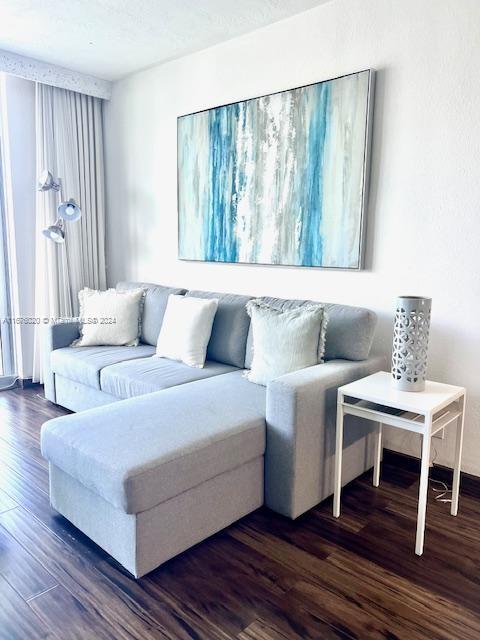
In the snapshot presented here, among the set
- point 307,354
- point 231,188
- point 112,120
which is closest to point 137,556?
point 307,354

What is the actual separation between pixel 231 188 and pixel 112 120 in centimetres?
163

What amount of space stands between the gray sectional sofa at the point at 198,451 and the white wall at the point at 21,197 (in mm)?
1648

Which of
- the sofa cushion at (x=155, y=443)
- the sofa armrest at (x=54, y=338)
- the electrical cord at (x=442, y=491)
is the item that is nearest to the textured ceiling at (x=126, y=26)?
the sofa armrest at (x=54, y=338)

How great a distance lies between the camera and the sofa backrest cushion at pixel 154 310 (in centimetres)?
342

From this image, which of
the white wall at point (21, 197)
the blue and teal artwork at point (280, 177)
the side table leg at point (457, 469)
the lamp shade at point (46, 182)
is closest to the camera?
the side table leg at point (457, 469)

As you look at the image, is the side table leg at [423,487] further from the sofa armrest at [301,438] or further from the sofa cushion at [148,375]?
the sofa cushion at [148,375]

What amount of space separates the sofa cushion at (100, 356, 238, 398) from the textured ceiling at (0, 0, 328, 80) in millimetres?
2062

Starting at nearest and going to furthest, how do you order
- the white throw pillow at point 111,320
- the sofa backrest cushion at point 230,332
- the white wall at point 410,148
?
the white wall at point 410,148 < the sofa backrest cushion at point 230,332 < the white throw pillow at point 111,320

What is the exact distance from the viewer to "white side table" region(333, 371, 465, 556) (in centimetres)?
181

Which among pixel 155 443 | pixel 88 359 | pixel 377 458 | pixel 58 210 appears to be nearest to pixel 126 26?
pixel 58 210

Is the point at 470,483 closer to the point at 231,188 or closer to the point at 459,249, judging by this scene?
the point at 459,249

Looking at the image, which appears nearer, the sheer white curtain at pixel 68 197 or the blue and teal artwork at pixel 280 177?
the blue and teal artwork at pixel 280 177

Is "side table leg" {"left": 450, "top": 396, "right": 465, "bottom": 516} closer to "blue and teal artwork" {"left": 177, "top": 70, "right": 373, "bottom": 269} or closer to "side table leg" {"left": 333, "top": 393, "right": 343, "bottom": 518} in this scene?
"side table leg" {"left": 333, "top": 393, "right": 343, "bottom": 518}

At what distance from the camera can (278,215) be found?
2.95m
